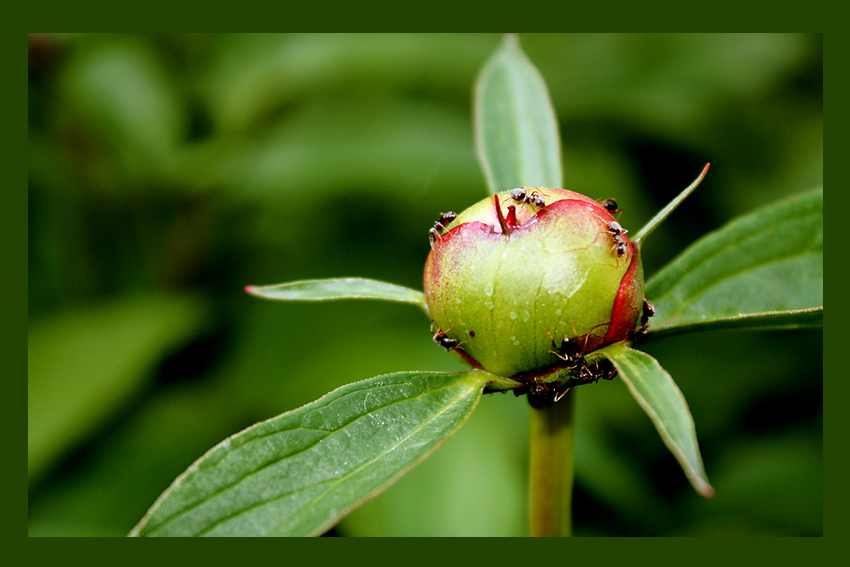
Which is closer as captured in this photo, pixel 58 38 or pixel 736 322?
pixel 736 322

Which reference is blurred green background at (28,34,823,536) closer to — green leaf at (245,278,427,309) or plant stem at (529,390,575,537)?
plant stem at (529,390,575,537)

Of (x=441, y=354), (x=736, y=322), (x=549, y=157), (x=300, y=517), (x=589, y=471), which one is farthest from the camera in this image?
(x=441, y=354)

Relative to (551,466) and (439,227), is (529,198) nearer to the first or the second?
(439,227)

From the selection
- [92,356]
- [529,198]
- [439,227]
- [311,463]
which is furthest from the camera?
[92,356]

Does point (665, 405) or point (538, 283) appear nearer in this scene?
point (665, 405)

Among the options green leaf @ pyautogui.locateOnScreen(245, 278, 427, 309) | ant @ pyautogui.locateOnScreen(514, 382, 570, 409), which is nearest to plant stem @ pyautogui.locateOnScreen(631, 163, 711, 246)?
ant @ pyautogui.locateOnScreen(514, 382, 570, 409)

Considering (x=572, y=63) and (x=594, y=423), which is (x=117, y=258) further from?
(x=572, y=63)

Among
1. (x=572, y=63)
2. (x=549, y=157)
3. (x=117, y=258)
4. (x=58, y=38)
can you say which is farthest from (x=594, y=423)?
(x=58, y=38)

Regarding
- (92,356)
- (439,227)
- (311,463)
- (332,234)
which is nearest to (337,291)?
(439,227)
